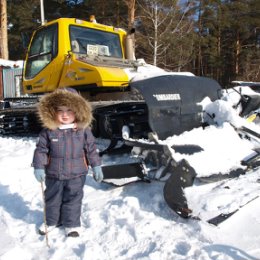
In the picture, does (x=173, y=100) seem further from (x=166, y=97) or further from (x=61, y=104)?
(x=61, y=104)

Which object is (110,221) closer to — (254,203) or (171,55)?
(254,203)

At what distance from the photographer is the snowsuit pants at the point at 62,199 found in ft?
10.7

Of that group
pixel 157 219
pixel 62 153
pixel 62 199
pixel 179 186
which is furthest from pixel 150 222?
pixel 62 153

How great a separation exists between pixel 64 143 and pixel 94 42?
4.11 metres

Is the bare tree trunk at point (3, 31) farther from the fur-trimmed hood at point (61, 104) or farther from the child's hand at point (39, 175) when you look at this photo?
the child's hand at point (39, 175)

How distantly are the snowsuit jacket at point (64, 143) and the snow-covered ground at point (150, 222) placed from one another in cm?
53

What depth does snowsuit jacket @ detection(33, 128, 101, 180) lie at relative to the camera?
3170mm

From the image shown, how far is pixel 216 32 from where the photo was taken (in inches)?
1394

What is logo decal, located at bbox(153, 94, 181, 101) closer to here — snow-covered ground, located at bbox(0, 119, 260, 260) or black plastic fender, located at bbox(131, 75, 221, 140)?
black plastic fender, located at bbox(131, 75, 221, 140)

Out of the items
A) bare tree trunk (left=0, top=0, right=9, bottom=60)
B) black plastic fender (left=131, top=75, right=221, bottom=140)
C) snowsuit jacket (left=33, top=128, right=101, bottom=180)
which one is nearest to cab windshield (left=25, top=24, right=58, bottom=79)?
black plastic fender (left=131, top=75, right=221, bottom=140)

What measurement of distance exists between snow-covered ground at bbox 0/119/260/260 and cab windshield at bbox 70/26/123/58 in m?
3.08

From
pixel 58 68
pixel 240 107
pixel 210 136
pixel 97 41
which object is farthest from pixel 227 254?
pixel 97 41

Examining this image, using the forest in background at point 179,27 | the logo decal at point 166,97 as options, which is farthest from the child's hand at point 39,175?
the forest in background at point 179,27

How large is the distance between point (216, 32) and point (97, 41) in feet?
101
